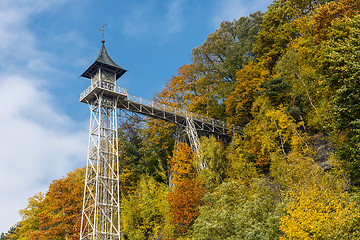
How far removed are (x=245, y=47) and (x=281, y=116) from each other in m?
14.5

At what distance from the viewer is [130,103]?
2789cm

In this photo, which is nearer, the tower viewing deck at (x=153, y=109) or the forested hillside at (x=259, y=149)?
the forested hillside at (x=259, y=149)

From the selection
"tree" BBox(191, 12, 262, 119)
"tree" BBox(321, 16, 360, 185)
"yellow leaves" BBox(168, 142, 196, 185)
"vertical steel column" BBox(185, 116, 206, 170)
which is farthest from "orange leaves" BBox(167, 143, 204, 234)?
"tree" BBox(191, 12, 262, 119)

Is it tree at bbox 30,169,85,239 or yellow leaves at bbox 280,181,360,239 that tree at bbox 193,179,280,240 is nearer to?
yellow leaves at bbox 280,181,360,239

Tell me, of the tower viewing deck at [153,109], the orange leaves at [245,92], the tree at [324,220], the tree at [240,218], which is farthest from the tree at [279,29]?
the tree at [324,220]

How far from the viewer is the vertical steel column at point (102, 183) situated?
74.2ft

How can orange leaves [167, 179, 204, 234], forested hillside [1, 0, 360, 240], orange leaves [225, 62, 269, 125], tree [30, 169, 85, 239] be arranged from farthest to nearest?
orange leaves [225, 62, 269, 125] < tree [30, 169, 85, 239] < orange leaves [167, 179, 204, 234] < forested hillside [1, 0, 360, 240]

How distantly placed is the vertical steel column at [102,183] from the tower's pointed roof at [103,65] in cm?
287

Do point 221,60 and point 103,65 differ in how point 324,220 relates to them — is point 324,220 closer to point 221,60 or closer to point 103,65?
point 103,65

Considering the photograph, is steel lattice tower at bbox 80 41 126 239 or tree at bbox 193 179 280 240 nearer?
tree at bbox 193 179 280 240

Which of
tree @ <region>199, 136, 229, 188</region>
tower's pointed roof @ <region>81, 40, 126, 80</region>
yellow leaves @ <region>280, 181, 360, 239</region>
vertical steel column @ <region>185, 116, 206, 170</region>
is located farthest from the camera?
vertical steel column @ <region>185, 116, 206, 170</region>

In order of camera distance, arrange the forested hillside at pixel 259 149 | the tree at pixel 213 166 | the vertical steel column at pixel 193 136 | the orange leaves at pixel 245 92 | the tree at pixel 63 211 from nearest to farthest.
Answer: the forested hillside at pixel 259 149
the tree at pixel 213 166
the tree at pixel 63 211
the vertical steel column at pixel 193 136
the orange leaves at pixel 245 92

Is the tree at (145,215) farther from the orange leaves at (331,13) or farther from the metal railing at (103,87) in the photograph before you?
the orange leaves at (331,13)

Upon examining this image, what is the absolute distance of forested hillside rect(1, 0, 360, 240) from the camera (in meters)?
15.8
